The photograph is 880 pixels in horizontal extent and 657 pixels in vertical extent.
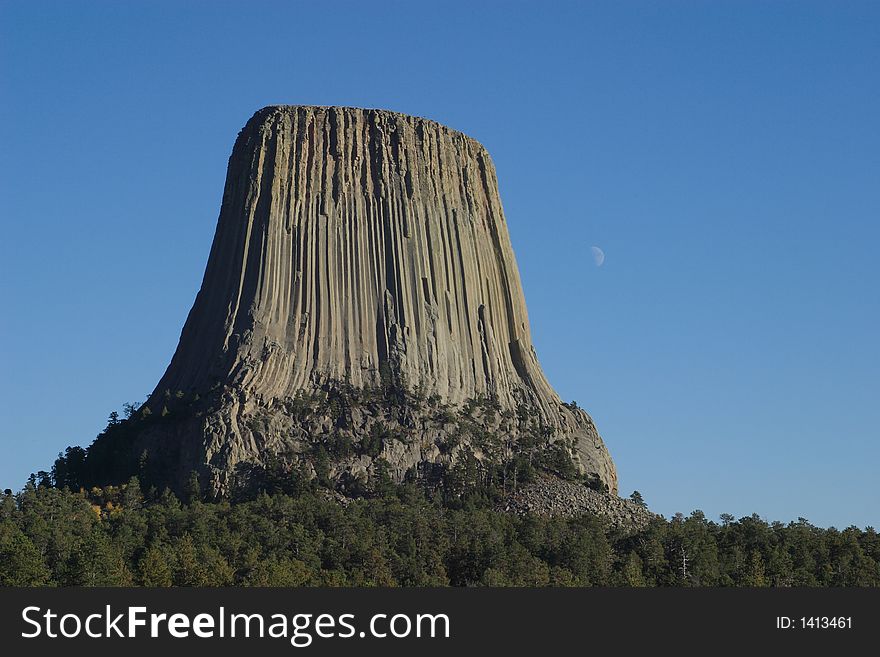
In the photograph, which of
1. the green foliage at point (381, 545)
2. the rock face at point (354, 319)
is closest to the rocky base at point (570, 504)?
the green foliage at point (381, 545)

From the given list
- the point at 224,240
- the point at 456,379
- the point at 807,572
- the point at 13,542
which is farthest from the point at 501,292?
the point at 13,542

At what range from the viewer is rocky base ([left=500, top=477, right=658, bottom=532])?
105625 mm

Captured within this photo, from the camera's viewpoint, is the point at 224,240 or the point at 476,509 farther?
the point at 224,240

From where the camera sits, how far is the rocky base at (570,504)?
106 meters

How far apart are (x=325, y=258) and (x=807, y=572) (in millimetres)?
40152

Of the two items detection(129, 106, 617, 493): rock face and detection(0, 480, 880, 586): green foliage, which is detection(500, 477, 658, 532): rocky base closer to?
detection(0, 480, 880, 586): green foliage

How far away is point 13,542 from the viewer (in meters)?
80.1

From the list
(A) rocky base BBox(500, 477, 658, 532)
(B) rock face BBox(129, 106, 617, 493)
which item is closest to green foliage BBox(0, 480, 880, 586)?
(A) rocky base BBox(500, 477, 658, 532)

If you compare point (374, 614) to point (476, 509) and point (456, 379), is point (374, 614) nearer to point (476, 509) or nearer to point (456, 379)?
point (476, 509)

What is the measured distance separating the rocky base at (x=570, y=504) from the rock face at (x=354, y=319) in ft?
11.6

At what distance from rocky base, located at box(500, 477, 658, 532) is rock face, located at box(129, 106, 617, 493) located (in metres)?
3.55

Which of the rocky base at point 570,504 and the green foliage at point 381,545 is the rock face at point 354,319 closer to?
the rocky base at point 570,504

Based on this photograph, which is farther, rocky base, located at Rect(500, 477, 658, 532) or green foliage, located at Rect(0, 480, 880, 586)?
rocky base, located at Rect(500, 477, 658, 532)

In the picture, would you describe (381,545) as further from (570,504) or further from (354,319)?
(354,319)
